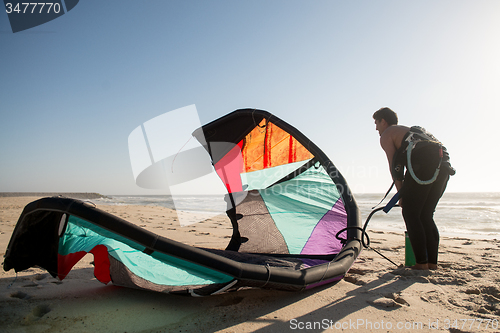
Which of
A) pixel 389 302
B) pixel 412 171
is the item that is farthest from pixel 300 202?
pixel 389 302

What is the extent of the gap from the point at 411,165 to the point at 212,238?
306cm

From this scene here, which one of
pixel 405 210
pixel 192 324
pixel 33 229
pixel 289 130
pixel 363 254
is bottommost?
pixel 363 254

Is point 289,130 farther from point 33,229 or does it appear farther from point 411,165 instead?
point 33,229

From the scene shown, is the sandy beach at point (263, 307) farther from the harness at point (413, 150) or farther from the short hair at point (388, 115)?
the short hair at point (388, 115)

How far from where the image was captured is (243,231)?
131 inches

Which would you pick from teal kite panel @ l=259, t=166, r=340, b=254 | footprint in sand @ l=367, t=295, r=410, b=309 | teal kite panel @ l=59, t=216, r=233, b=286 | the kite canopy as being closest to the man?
the kite canopy

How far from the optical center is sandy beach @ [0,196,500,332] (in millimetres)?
1409

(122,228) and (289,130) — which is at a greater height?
(289,130)

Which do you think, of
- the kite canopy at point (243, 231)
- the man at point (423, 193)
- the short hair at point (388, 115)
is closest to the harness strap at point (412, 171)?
the man at point (423, 193)

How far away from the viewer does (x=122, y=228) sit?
1.32 metres

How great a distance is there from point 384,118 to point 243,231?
2.02 m

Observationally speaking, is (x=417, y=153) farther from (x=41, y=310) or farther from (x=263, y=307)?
(x=41, y=310)

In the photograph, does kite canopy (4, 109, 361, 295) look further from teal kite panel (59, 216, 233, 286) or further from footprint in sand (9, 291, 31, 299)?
footprint in sand (9, 291, 31, 299)

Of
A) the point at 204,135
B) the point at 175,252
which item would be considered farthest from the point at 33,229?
the point at 204,135
